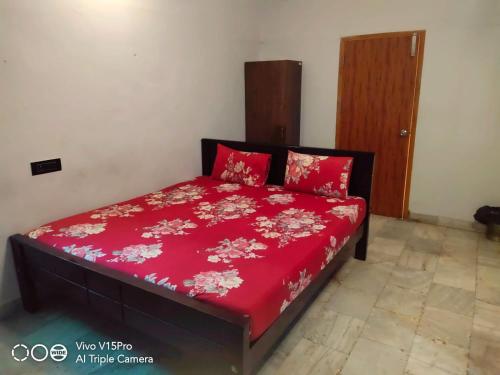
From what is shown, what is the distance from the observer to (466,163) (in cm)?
349

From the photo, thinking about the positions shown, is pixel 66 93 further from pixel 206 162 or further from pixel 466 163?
pixel 466 163

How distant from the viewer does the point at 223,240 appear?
208 cm

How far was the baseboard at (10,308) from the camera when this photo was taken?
2.22 meters

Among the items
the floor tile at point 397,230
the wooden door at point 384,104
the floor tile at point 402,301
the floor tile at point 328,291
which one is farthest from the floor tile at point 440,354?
the wooden door at point 384,104

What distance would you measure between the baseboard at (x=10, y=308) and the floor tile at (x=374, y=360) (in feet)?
6.62

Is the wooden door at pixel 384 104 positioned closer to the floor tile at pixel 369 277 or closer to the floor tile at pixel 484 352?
the floor tile at pixel 369 277

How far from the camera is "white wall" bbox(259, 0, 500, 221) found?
327cm

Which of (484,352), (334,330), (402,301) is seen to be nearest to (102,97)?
(334,330)

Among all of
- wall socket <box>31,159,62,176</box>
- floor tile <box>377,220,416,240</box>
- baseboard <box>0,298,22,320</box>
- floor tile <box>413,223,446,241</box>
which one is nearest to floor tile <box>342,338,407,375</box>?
floor tile <box>377,220,416,240</box>

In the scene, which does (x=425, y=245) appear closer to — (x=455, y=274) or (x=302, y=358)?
(x=455, y=274)

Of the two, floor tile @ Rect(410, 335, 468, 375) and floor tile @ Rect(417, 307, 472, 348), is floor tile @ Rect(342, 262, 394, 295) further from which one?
floor tile @ Rect(410, 335, 468, 375)

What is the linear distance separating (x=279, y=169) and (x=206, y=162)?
2.71 ft

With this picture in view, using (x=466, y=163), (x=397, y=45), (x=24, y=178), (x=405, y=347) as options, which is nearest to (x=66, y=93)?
(x=24, y=178)

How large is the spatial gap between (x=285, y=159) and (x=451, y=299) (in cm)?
166
